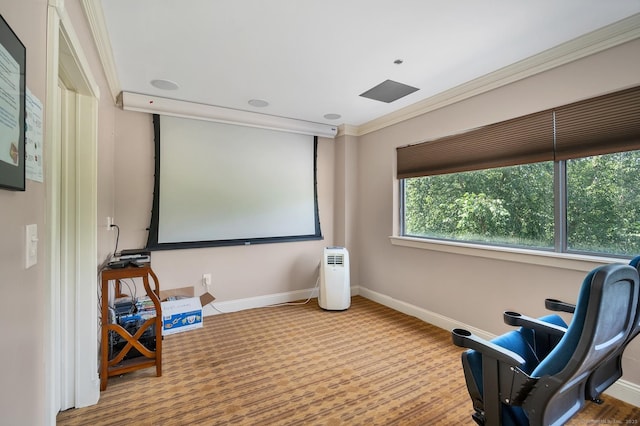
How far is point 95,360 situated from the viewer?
1.96m

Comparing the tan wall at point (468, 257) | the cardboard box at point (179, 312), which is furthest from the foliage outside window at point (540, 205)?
the cardboard box at point (179, 312)

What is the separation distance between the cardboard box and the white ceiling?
2.20 metres

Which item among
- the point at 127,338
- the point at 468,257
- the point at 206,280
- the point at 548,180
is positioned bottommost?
the point at 127,338

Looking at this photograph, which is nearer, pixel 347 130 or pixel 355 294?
pixel 347 130

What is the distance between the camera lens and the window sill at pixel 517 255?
2.11 meters

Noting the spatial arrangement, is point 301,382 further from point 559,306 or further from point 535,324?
point 559,306

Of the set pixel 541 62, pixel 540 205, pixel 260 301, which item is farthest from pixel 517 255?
pixel 260 301

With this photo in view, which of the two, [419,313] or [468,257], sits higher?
[468,257]

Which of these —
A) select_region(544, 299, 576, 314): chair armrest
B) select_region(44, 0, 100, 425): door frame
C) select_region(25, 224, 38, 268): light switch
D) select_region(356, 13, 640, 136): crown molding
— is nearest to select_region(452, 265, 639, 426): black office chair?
select_region(544, 299, 576, 314): chair armrest

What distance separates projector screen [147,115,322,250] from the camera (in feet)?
10.9

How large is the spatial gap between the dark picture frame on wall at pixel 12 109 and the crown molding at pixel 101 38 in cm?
117

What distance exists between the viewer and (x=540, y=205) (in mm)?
2465

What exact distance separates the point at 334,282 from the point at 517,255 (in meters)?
1.96

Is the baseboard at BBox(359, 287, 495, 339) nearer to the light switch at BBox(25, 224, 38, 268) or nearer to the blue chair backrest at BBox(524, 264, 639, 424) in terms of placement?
the blue chair backrest at BBox(524, 264, 639, 424)
